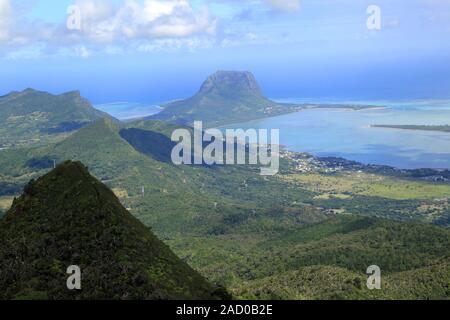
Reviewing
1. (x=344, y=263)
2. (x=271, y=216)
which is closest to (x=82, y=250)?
(x=344, y=263)

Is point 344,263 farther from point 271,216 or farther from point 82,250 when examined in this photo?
point 271,216

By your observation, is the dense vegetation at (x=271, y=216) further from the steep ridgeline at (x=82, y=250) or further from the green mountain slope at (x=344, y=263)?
the steep ridgeline at (x=82, y=250)

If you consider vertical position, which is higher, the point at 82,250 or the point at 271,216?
the point at 82,250

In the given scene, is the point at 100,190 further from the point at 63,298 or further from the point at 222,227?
the point at 222,227

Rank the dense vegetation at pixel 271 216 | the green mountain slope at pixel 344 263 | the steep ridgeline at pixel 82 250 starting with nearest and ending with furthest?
the steep ridgeline at pixel 82 250
the green mountain slope at pixel 344 263
the dense vegetation at pixel 271 216

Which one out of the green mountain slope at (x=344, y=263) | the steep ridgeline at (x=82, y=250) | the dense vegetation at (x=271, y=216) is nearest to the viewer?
the steep ridgeline at (x=82, y=250)

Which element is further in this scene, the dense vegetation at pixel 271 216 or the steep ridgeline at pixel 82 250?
the dense vegetation at pixel 271 216

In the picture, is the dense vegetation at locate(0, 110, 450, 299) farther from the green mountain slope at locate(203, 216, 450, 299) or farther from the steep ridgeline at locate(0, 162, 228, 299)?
the steep ridgeline at locate(0, 162, 228, 299)

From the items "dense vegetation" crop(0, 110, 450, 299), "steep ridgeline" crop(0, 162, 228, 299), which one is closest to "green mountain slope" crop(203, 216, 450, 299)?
"dense vegetation" crop(0, 110, 450, 299)

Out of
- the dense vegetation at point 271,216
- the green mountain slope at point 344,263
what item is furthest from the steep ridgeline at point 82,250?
the dense vegetation at point 271,216
